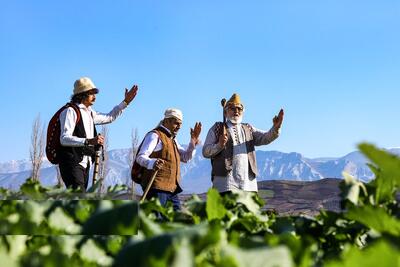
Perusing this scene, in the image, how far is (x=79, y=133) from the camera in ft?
13.9

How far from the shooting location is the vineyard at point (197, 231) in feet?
1.51

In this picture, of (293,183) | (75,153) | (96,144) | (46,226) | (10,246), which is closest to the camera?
(10,246)

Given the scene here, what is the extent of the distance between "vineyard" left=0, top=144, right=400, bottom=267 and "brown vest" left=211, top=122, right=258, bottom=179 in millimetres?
4005

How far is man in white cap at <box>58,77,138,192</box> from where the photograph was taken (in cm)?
390

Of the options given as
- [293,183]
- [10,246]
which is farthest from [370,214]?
[293,183]

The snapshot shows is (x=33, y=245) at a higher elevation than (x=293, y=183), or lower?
higher

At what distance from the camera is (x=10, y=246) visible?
75 centimetres

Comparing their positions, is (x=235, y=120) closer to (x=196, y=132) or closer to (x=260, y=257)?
(x=196, y=132)

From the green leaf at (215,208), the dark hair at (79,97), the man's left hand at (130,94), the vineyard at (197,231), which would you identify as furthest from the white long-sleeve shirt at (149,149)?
the green leaf at (215,208)

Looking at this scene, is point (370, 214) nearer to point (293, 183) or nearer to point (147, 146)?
point (147, 146)

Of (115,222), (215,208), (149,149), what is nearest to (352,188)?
(215,208)

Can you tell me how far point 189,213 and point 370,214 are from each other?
0.49 metres

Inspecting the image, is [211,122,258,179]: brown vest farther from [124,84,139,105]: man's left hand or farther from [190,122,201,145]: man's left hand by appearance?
[124,84,139,105]: man's left hand

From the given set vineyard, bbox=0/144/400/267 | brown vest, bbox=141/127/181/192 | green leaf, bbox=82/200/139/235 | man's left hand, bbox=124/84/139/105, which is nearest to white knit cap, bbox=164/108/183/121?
brown vest, bbox=141/127/181/192
